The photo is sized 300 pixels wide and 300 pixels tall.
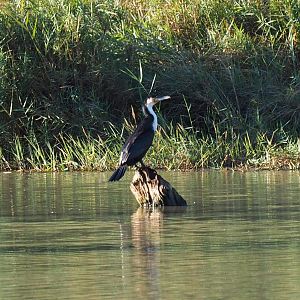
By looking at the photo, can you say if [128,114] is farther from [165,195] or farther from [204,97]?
[165,195]

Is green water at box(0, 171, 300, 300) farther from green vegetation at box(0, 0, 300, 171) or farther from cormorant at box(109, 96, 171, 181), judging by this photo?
green vegetation at box(0, 0, 300, 171)

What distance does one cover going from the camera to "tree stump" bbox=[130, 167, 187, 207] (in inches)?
440

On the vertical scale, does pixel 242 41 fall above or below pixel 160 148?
above

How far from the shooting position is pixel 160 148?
1578cm

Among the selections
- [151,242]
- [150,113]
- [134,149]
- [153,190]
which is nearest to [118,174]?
[134,149]

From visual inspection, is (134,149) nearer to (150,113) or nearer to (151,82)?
(150,113)

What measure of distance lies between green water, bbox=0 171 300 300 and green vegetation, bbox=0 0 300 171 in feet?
7.86

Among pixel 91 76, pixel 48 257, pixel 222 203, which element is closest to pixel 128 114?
pixel 91 76

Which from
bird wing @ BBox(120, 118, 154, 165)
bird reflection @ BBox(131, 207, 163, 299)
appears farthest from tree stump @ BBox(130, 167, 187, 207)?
bird wing @ BBox(120, 118, 154, 165)

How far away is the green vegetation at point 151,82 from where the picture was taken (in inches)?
637

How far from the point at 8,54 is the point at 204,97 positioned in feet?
9.43

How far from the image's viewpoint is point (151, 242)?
863 centimetres

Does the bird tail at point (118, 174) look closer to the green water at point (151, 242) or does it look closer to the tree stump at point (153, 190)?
the green water at point (151, 242)

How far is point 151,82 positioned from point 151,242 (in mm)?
9219
